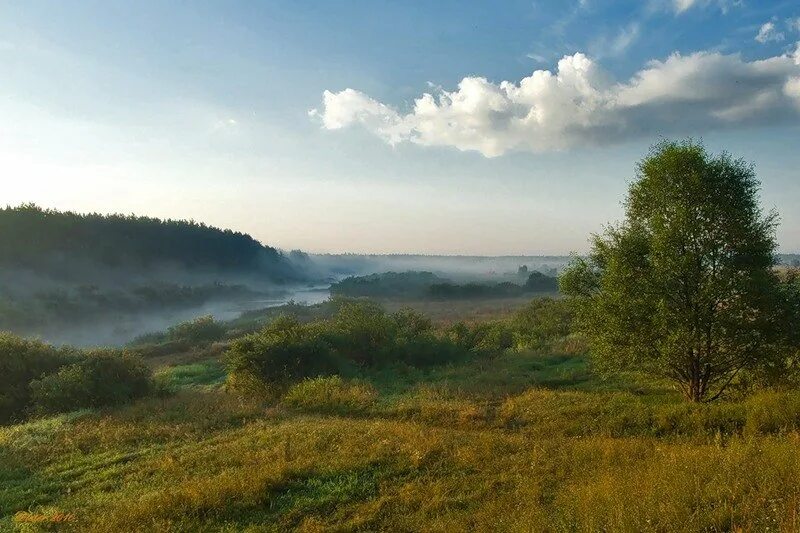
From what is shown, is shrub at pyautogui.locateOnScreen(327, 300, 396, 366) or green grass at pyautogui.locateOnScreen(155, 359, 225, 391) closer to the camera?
green grass at pyautogui.locateOnScreen(155, 359, 225, 391)

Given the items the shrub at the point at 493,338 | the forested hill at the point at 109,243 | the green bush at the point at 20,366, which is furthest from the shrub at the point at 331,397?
the forested hill at the point at 109,243

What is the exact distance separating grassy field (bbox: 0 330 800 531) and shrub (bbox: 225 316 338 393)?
473cm

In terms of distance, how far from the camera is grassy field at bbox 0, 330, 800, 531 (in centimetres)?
841

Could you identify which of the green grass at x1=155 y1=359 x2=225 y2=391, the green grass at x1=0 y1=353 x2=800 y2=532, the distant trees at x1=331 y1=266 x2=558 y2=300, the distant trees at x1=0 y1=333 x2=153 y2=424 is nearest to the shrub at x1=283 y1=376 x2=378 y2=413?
the green grass at x1=0 y1=353 x2=800 y2=532

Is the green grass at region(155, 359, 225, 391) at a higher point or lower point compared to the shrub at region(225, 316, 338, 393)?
lower

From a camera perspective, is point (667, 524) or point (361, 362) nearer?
point (667, 524)

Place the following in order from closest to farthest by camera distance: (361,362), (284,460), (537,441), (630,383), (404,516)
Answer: (404,516) < (284,460) < (537,441) < (630,383) < (361,362)

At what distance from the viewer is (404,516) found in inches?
371

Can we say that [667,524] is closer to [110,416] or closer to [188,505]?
[188,505]

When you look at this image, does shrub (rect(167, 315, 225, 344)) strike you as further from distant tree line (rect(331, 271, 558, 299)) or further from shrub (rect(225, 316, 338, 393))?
distant tree line (rect(331, 271, 558, 299))

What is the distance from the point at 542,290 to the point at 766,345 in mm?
122895

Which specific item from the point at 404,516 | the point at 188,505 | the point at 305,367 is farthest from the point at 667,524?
the point at 305,367

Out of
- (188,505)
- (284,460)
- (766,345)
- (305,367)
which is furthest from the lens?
(305,367)

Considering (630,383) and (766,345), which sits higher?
(766,345)
